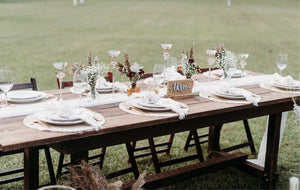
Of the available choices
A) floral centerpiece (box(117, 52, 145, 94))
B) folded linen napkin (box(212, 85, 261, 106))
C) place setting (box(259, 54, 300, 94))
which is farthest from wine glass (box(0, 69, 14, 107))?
place setting (box(259, 54, 300, 94))

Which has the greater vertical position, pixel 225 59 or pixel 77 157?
pixel 225 59

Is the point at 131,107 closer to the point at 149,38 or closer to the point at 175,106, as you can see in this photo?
the point at 175,106

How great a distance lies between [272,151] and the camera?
3752mm

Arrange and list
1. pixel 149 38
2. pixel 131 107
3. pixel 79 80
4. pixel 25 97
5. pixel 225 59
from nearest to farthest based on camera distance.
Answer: pixel 79 80
pixel 131 107
pixel 25 97
pixel 225 59
pixel 149 38

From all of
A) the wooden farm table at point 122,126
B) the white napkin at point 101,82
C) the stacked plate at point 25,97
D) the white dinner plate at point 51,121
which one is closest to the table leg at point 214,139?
the wooden farm table at point 122,126

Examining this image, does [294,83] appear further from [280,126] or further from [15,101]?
[15,101]

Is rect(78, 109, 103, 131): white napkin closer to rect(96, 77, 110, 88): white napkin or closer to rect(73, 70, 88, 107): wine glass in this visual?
rect(73, 70, 88, 107): wine glass

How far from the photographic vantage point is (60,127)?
96.0 inches

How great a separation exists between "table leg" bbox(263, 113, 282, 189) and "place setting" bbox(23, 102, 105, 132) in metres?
1.72

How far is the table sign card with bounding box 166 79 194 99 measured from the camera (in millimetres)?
3211

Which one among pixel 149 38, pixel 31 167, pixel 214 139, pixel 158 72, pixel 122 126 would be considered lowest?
pixel 214 139

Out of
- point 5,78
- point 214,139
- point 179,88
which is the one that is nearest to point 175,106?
point 179,88

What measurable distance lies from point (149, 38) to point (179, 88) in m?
11.0

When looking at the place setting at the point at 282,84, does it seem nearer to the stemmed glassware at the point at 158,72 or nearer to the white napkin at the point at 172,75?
the white napkin at the point at 172,75
